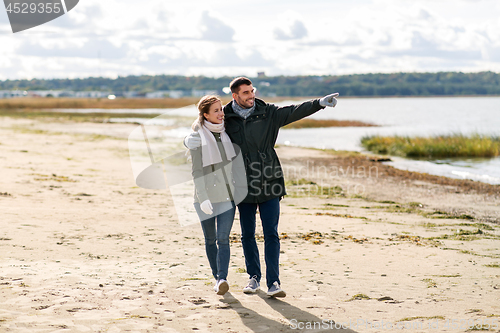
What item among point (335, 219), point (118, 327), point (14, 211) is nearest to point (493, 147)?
point (335, 219)

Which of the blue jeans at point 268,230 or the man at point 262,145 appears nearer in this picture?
the man at point 262,145

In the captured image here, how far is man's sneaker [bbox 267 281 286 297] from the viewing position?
463cm

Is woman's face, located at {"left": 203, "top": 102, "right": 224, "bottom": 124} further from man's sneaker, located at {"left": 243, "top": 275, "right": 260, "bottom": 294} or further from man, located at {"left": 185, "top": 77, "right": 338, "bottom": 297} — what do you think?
man's sneaker, located at {"left": 243, "top": 275, "right": 260, "bottom": 294}

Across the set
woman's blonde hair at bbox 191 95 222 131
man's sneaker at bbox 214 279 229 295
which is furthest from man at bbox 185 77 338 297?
man's sneaker at bbox 214 279 229 295

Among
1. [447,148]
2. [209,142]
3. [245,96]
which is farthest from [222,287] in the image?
[447,148]

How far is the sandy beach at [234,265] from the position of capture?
4.13 m

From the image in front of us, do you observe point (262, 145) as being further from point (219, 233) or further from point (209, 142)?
point (219, 233)

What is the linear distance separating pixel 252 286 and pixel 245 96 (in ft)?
5.84

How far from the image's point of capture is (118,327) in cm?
388

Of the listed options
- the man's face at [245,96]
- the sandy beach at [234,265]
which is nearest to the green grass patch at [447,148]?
the sandy beach at [234,265]

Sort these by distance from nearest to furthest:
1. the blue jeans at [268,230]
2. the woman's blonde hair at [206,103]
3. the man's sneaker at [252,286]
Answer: the woman's blonde hair at [206,103]
the blue jeans at [268,230]
the man's sneaker at [252,286]

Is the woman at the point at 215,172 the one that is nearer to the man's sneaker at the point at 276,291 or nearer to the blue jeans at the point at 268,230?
the blue jeans at the point at 268,230

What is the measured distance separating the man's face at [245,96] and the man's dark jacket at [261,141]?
4.2 inches

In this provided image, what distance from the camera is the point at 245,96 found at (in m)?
4.52
